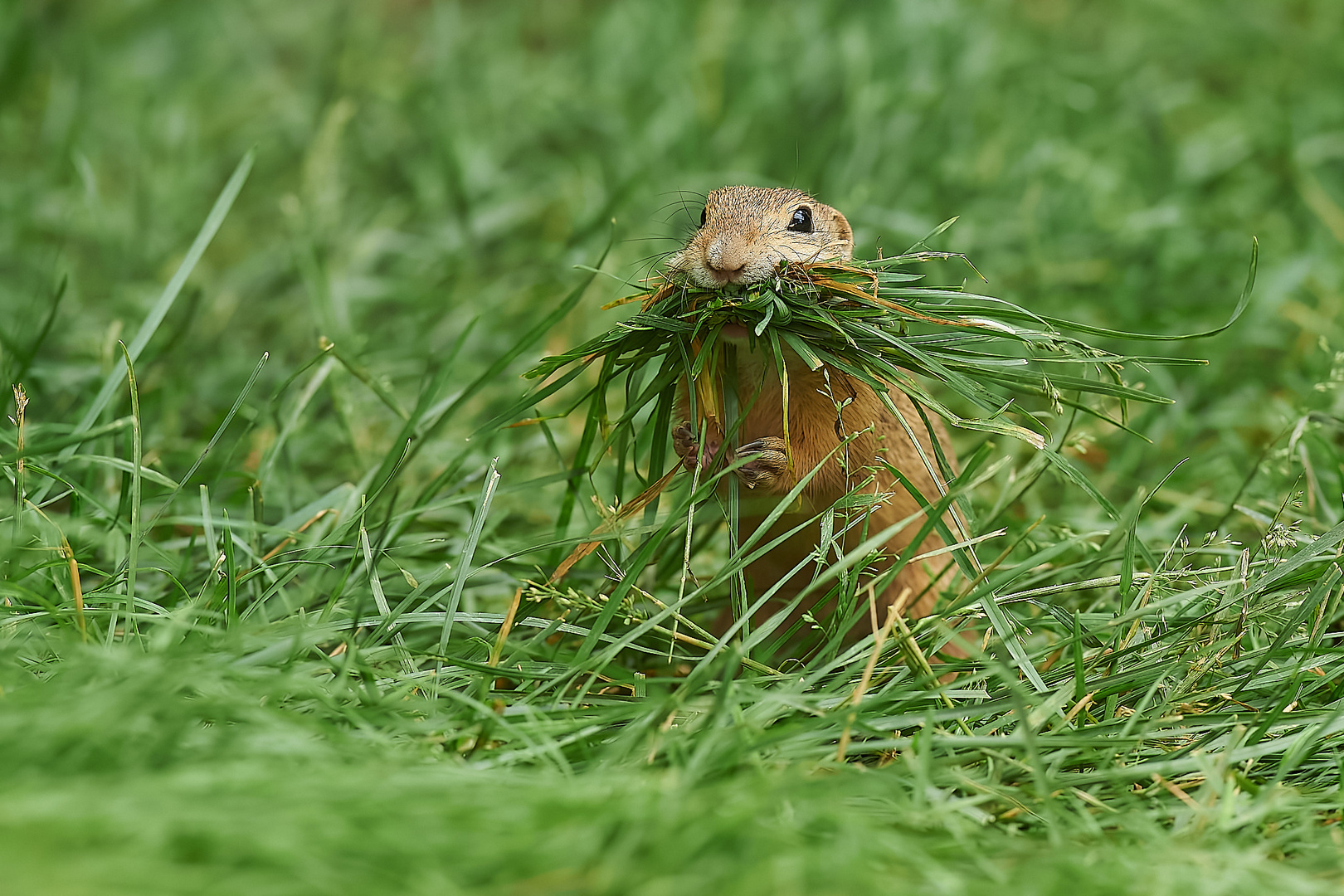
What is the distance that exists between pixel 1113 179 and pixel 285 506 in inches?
190

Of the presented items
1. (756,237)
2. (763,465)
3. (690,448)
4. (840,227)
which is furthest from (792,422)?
(840,227)

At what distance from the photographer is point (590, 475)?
3084mm

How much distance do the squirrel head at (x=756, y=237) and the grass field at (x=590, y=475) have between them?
350 mm

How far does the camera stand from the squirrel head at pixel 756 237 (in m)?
2.84

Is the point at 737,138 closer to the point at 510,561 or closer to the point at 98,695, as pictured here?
the point at 510,561

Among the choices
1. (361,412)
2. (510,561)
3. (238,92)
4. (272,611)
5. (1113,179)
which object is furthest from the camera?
(238,92)

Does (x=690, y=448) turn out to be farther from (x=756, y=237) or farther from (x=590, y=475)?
(x=756, y=237)

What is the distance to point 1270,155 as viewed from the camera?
6.20 meters

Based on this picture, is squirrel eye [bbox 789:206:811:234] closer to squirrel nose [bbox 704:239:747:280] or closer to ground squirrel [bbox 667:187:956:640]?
ground squirrel [bbox 667:187:956:640]

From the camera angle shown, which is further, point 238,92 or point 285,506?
point 238,92

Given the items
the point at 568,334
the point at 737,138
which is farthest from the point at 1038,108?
the point at 568,334

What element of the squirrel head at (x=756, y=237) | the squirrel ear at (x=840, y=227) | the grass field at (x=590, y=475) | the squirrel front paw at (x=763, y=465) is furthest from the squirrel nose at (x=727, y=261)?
the squirrel ear at (x=840, y=227)

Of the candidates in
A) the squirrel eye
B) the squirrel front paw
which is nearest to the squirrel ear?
the squirrel eye

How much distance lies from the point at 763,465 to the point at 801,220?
0.80 m
